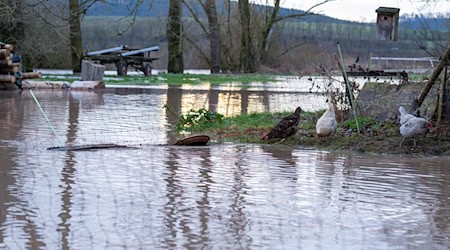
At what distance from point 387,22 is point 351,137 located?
22.3ft

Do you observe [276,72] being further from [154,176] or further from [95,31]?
[154,176]

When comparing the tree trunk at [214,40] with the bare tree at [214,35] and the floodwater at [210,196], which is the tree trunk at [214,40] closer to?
the bare tree at [214,35]

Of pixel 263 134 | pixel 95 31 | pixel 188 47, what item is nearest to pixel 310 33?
pixel 188 47

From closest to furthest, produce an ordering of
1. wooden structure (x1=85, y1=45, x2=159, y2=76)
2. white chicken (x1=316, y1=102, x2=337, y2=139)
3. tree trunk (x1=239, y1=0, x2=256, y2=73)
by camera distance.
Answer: white chicken (x1=316, y1=102, x2=337, y2=139), wooden structure (x1=85, y1=45, x2=159, y2=76), tree trunk (x1=239, y1=0, x2=256, y2=73)

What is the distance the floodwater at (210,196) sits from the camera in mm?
7082

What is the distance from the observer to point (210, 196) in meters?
8.84

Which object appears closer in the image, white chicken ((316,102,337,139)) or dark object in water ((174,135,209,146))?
dark object in water ((174,135,209,146))

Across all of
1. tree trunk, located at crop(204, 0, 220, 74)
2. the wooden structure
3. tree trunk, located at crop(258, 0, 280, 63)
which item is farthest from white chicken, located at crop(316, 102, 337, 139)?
tree trunk, located at crop(258, 0, 280, 63)

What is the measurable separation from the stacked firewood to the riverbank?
1274 centimetres

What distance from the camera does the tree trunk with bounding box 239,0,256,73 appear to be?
4825cm

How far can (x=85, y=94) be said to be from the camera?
26.9 metres

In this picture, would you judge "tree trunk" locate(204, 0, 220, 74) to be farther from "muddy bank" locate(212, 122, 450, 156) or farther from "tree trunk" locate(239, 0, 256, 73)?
"muddy bank" locate(212, 122, 450, 156)

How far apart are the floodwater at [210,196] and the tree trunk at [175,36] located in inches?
1111

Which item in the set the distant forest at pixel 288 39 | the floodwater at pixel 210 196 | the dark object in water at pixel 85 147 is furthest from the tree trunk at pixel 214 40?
the dark object in water at pixel 85 147
